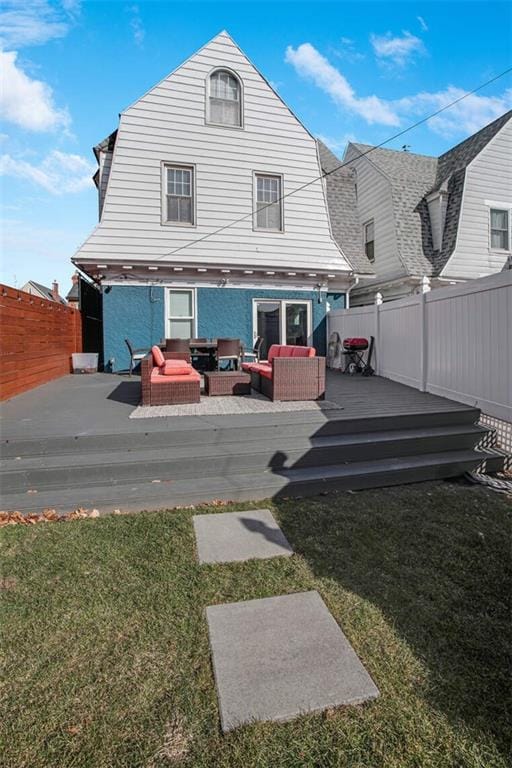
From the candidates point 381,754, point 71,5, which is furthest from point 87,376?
point 381,754

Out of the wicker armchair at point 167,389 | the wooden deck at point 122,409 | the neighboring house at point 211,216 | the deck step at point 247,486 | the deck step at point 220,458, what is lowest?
the deck step at point 247,486

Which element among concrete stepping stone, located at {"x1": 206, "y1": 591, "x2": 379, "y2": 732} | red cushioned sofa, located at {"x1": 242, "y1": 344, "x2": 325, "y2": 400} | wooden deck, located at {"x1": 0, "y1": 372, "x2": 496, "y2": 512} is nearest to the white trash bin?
wooden deck, located at {"x1": 0, "y1": 372, "x2": 496, "y2": 512}

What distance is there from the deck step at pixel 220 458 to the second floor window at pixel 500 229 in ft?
30.6

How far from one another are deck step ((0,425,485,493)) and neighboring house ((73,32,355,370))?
20.1 ft

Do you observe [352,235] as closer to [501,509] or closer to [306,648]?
[501,509]

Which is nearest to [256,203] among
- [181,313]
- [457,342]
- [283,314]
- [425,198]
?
[283,314]

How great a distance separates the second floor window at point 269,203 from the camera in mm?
10273

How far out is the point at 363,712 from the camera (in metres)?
1.66

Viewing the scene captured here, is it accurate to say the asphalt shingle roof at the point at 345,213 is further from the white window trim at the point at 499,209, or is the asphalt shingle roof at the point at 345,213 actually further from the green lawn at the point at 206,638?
the green lawn at the point at 206,638

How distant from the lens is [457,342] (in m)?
5.87

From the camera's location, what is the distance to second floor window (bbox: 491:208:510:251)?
11719mm

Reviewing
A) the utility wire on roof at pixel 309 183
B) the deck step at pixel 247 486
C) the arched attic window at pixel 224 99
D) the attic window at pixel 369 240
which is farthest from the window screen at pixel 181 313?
the deck step at pixel 247 486

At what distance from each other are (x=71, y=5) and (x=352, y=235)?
8.52 meters

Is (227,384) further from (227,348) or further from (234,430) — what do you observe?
(234,430)
